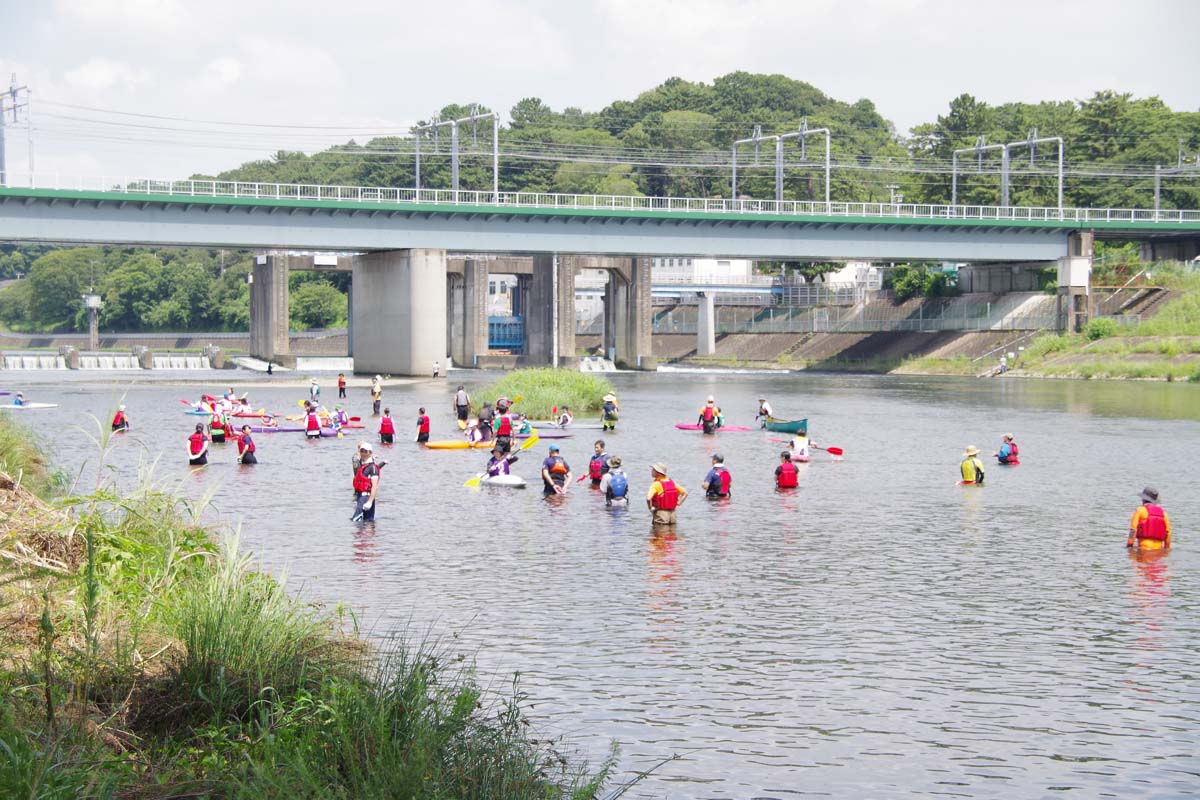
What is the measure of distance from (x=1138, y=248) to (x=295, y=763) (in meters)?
114

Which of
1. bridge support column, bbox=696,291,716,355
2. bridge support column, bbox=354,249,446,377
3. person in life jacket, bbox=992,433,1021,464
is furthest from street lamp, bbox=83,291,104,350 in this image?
person in life jacket, bbox=992,433,1021,464

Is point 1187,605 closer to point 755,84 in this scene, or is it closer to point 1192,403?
point 1192,403

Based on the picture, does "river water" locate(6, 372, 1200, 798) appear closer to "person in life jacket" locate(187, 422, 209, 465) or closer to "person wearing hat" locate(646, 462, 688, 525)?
"person wearing hat" locate(646, 462, 688, 525)

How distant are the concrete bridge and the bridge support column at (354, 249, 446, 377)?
0.09m

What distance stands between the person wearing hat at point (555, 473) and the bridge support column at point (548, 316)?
250 ft

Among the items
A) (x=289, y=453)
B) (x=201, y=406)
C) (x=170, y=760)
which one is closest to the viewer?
(x=170, y=760)

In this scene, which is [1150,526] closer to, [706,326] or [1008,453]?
[1008,453]

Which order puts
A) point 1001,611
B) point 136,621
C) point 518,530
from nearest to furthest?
point 136,621, point 1001,611, point 518,530

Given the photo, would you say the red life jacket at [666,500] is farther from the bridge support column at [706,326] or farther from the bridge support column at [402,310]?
the bridge support column at [706,326]

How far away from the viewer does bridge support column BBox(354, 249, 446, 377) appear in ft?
293

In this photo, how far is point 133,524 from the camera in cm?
1630

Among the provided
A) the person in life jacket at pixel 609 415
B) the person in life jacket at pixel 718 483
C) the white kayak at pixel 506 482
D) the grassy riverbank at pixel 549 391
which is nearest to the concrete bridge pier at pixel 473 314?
the grassy riverbank at pixel 549 391

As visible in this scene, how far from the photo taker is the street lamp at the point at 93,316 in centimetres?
15438

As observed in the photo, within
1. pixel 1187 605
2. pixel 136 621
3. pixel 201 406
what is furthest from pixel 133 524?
pixel 201 406
